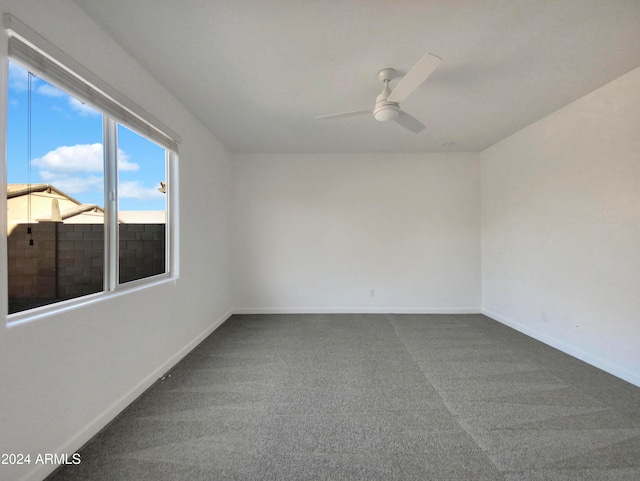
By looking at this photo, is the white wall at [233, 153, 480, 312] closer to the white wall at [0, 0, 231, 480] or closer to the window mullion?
the white wall at [0, 0, 231, 480]

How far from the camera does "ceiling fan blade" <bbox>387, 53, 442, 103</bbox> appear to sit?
4.96 ft

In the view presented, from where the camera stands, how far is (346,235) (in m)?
4.18

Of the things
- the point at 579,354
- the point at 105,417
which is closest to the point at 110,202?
the point at 105,417

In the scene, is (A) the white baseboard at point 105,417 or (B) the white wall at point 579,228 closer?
(A) the white baseboard at point 105,417

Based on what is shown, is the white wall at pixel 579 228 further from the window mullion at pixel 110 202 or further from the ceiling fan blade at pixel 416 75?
the window mullion at pixel 110 202

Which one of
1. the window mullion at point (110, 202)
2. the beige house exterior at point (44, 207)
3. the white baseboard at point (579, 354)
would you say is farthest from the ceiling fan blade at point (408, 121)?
the white baseboard at point (579, 354)

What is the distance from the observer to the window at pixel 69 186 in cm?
131

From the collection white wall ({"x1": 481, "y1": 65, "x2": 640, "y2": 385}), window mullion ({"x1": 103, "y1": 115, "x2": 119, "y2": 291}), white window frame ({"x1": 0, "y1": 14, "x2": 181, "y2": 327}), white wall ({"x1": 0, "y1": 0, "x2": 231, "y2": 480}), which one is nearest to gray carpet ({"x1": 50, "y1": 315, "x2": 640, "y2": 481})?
white wall ({"x1": 0, "y1": 0, "x2": 231, "y2": 480})

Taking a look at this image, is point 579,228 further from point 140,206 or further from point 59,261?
point 59,261

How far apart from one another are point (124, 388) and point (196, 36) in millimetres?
2449

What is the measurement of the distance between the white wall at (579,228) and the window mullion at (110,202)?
405 centimetres

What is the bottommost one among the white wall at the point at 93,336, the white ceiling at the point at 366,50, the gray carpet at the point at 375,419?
the gray carpet at the point at 375,419

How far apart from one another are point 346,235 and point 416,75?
2.71 meters

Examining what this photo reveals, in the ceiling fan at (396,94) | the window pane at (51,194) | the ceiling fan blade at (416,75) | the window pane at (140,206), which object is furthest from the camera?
the window pane at (140,206)
